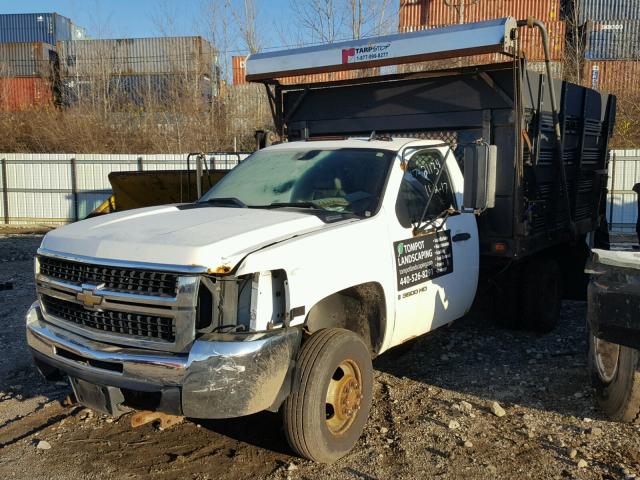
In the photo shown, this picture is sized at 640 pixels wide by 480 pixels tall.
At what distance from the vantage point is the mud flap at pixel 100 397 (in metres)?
3.41

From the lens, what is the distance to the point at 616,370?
418 cm

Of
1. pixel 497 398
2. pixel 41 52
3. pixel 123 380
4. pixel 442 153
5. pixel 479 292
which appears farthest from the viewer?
pixel 41 52

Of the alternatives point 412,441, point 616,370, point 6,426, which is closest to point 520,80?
point 616,370

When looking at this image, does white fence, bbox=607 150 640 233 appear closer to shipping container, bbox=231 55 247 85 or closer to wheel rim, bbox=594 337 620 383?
wheel rim, bbox=594 337 620 383

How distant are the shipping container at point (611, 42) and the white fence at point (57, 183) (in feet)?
52.8

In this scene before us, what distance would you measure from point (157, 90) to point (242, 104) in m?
4.72

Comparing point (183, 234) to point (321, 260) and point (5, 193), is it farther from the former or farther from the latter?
point (5, 193)

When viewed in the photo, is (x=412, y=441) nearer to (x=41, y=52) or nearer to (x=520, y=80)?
(x=520, y=80)

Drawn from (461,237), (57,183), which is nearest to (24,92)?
(57,183)

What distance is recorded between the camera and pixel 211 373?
3.19 meters

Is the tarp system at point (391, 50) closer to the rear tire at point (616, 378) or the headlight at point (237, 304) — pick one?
the rear tire at point (616, 378)

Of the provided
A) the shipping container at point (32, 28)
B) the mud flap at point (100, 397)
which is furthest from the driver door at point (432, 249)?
the shipping container at point (32, 28)

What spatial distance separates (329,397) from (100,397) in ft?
4.27

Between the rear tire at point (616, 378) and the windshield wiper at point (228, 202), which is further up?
the windshield wiper at point (228, 202)
